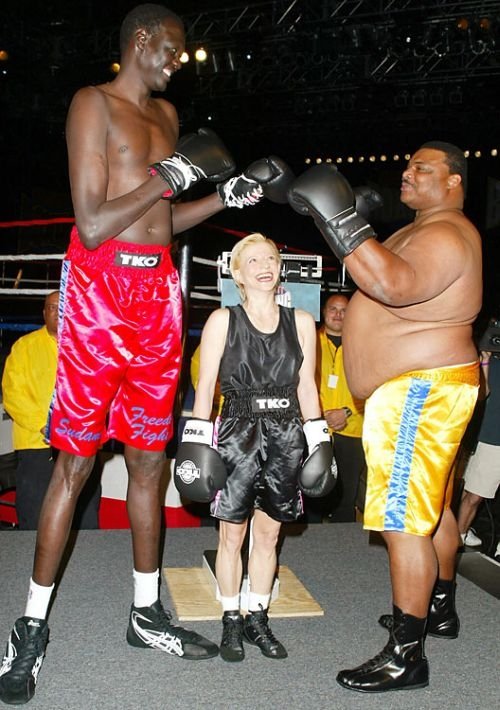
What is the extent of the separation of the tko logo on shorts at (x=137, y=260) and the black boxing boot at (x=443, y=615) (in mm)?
1578

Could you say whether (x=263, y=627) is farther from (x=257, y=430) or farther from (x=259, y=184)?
(x=259, y=184)

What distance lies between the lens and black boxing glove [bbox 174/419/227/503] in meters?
2.31

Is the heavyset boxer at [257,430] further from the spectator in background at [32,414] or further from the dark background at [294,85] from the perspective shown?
the dark background at [294,85]

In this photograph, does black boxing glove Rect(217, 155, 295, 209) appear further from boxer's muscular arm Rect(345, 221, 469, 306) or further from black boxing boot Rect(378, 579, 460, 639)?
black boxing boot Rect(378, 579, 460, 639)

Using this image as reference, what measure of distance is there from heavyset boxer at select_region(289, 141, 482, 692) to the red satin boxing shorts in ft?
1.71

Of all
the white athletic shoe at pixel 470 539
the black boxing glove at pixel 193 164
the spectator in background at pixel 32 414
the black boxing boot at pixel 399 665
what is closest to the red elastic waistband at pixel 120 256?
the black boxing glove at pixel 193 164

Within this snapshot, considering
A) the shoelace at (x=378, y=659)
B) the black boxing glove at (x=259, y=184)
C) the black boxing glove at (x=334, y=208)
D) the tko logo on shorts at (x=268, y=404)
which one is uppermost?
the black boxing glove at (x=259, y=184)

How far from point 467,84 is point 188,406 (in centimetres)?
601

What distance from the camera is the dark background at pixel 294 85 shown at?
26.5 ft

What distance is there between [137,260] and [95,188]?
0.84 ft

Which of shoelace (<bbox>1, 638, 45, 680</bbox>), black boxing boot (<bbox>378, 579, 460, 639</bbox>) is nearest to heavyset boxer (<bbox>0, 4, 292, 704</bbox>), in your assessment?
shoelace (<bbox>1, 638, 45, 680</bbox>)

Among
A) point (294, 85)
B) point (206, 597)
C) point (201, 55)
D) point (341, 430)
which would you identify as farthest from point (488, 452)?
point (201, 55)

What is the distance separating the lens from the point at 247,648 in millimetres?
2438

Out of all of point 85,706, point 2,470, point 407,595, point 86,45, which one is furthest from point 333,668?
point 86,45
